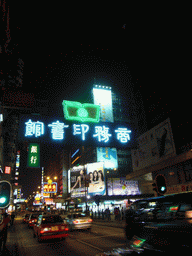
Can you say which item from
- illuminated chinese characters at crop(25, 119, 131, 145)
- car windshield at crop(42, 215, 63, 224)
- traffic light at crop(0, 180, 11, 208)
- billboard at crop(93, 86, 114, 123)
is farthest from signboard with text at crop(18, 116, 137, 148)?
billboard at crop(93, 86, 114, 123)

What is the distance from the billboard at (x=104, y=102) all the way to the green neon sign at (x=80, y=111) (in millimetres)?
63666

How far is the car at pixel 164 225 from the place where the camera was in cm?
241

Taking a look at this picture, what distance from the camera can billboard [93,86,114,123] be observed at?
7638 cm

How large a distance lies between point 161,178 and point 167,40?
487 inches

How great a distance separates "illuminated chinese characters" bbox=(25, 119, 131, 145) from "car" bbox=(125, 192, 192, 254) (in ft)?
28.8

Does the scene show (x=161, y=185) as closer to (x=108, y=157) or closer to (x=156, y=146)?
(x=156, y=146)

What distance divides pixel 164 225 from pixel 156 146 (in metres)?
20.1

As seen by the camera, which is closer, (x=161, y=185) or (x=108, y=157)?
(x=161, y=185)

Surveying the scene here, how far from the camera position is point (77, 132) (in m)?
12.2

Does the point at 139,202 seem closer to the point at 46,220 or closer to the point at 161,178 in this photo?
the point at 161,178

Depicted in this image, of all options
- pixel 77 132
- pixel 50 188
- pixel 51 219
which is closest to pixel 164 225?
pixel 77 132

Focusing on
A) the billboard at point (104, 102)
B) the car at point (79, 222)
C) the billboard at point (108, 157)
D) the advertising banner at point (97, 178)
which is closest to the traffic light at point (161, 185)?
the car at point (79, 222)

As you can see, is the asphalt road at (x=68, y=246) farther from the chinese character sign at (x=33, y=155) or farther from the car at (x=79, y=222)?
the chinese character sign at (x=33, y=155)

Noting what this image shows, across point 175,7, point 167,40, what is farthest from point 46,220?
point 167,40
